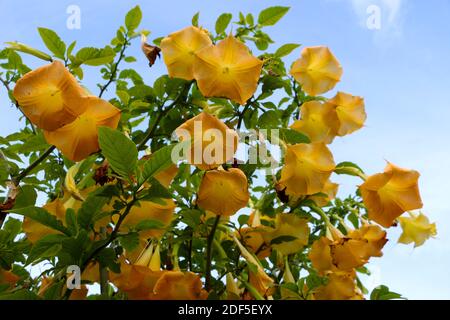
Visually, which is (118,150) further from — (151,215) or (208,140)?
(151,215)

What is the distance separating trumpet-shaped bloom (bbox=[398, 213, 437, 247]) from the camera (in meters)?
2.26

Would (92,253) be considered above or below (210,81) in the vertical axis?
below

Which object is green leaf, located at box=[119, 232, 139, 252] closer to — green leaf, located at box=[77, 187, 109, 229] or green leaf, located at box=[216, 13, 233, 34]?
green leaf, located at box=[77, 187, 109, 229]

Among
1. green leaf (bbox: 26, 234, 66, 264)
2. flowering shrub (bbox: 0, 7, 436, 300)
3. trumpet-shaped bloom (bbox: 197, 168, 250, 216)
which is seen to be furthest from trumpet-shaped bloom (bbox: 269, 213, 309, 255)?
green leaf (bbox: 26, 234, 66, 264)

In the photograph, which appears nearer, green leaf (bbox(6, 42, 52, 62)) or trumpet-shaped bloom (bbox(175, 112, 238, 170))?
trumpet-shaped bloom (bbox(175, 112, 238, 170))

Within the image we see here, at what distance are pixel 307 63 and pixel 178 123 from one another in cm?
57

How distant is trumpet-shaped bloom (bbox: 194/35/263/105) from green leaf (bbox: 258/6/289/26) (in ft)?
1.69

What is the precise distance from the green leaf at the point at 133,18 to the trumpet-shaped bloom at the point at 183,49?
350mm

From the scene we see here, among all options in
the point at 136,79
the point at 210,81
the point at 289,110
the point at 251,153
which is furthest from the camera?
the point at 136,79

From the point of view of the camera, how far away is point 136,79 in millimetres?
2496

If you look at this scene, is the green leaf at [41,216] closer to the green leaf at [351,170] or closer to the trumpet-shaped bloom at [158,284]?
the trumpet-shaped bloom at [158,284]

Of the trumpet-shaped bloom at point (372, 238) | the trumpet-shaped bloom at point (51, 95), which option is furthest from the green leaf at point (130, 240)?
the trumpet-shaped bloom at point (372, 238)

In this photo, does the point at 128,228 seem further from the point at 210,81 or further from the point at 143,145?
the point at 210,81
